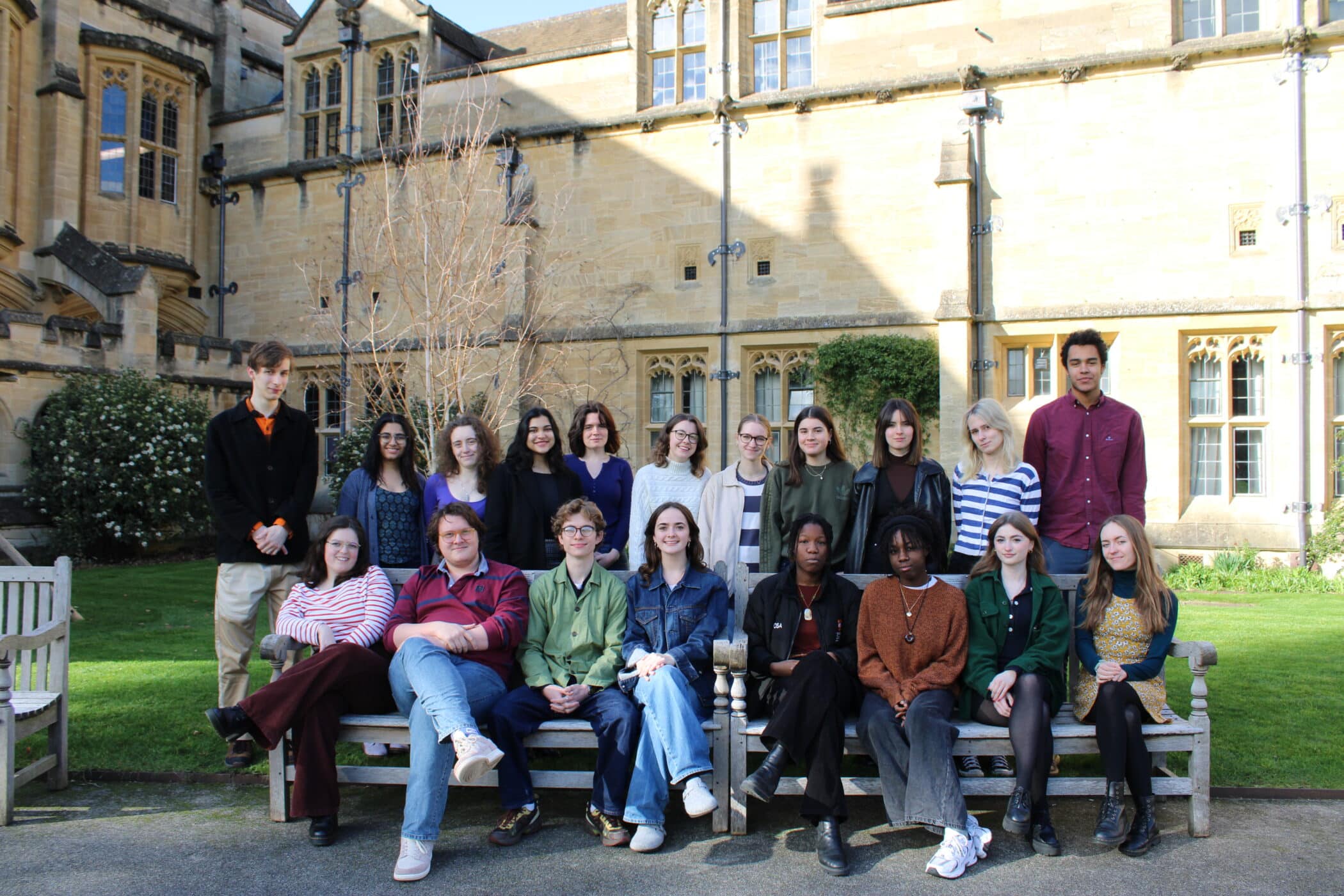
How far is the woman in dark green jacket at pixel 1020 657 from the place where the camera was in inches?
142

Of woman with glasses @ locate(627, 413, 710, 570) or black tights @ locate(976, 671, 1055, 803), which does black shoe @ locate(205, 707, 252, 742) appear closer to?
woman with glasses @ locate(627, 413, 710, 570)

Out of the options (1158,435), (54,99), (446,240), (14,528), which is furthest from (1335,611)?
(54,99)

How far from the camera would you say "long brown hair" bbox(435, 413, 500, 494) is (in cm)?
516

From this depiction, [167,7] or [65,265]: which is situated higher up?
[167,7]

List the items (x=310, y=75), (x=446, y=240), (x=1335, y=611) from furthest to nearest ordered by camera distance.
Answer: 1. (x=310, y=75)
2. (x=446, y=240)
3. (x=1335, y=611)

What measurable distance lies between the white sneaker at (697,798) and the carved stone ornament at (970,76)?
11.2 m

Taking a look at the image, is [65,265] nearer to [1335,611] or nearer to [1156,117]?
[1156,117]

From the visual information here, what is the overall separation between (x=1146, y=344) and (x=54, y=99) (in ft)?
52.1

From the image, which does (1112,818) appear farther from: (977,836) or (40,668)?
(40,668)

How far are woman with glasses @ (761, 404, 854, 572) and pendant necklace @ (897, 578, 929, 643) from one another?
26.2 inches

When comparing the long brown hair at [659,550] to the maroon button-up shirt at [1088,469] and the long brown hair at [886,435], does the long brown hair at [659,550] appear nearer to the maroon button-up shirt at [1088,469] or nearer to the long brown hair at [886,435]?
the long brown hair at [886,435]

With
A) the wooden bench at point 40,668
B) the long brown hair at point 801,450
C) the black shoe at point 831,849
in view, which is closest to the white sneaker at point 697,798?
the black shoe at point 831,849

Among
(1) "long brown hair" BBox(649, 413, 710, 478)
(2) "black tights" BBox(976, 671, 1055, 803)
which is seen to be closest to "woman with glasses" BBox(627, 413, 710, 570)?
(1) "long brown hair" BBox(649, 413, 710, 478)

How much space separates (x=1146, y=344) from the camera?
39.3 feet
